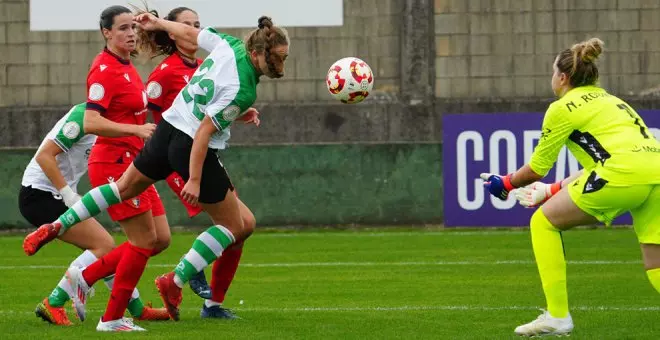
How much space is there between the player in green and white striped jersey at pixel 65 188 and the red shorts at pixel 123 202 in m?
0.21

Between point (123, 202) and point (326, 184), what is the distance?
982 centimetres

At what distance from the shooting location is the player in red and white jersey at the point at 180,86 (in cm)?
861

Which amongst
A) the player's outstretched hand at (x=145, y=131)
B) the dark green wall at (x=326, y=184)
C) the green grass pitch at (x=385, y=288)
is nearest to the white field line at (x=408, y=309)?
the green grass pitch at (x=385, y=288)

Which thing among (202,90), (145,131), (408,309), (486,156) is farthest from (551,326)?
(486,156)

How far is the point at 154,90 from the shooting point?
942 centimetres

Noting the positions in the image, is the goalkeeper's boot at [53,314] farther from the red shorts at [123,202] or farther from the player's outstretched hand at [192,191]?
the player's outstretched hand at [192,191]

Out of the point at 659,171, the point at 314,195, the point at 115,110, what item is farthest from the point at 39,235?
the point at 314,195

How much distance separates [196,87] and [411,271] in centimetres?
504

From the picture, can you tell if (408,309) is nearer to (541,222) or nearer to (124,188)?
A: (541,222)

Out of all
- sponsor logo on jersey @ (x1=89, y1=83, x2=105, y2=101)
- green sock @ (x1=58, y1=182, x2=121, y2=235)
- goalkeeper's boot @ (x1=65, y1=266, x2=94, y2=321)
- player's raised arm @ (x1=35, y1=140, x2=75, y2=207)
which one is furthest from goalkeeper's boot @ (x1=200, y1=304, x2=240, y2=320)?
sponsor logo on jersey @ (x1=89, y1=83, x2=105, y2=101)

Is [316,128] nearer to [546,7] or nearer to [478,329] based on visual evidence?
[546,7]

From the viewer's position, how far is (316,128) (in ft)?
70.6

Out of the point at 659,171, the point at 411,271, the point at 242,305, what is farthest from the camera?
the point at 411,271

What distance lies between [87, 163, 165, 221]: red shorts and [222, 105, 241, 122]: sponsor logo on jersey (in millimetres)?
884
